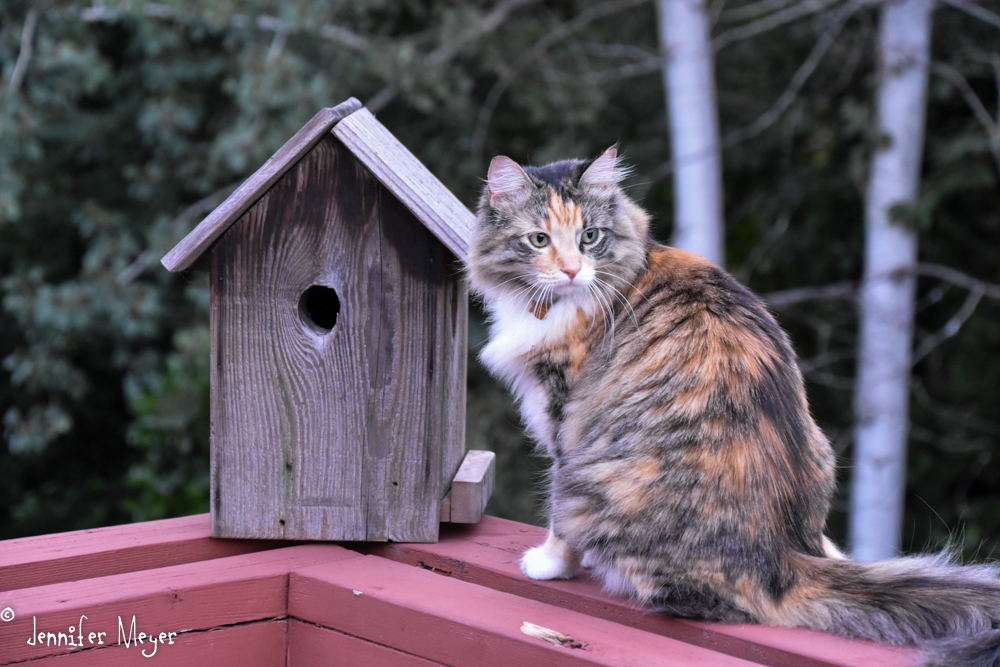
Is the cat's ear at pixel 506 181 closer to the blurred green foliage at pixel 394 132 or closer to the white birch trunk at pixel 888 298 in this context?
the blurred green foliage at pixel 394 132

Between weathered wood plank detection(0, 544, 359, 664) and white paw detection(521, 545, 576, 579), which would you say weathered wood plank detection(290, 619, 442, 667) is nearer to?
weathered wood plank detection(0, 544, 359, 664)

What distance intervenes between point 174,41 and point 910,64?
13.5 feet

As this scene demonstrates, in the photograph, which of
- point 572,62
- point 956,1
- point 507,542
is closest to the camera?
point 507,542

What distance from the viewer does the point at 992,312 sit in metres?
5.99

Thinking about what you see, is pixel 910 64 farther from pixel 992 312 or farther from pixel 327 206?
pixel 327 206

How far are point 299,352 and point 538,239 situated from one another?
1.94 feet

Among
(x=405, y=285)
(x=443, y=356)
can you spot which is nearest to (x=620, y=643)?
(x=443, y=356)

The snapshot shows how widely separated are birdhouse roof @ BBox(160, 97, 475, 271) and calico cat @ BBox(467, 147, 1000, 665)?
158 mm

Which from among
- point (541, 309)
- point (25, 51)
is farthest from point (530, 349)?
point (25, 51)

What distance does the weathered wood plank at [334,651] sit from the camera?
1567mm

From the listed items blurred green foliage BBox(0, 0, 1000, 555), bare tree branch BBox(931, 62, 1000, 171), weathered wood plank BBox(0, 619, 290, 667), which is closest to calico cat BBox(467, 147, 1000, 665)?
weathered wood plank BBox(0, 619, 290, 667)

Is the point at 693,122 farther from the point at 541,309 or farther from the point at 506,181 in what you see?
the point at 541,309

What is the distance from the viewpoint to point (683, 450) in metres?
1.54

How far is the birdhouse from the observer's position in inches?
74.1
